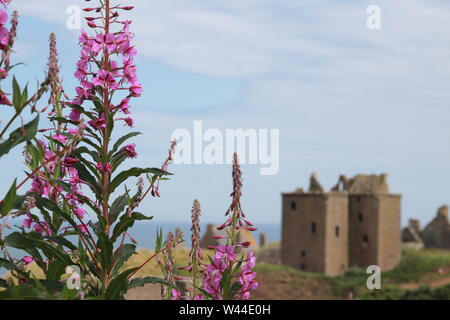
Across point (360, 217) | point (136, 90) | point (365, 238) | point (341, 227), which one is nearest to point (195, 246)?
point (136, 90)

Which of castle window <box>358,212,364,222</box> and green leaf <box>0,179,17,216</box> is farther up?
green leaf <box>0,179,17,216</box>

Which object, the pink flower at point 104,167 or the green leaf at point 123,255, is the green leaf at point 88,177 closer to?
the pink flower at point 104,167

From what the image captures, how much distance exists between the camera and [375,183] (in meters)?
53.1

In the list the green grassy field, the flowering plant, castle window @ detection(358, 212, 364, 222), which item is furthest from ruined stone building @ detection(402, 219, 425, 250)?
the flowering plant

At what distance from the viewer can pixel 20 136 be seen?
188 inches

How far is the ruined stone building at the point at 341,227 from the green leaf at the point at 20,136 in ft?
147

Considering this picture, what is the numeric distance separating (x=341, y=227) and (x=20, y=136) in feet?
154

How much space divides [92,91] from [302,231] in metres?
43.9

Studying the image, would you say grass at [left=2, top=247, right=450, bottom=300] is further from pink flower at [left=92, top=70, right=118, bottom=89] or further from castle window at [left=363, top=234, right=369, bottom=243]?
pink flower at [left=92, top=70, right=118, bottom=89]

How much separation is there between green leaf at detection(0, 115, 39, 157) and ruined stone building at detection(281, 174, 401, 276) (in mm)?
44697

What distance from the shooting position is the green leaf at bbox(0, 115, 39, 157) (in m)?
4.74

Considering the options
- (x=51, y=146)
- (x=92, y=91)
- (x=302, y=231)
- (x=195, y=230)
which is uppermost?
(x=92, y=91)
